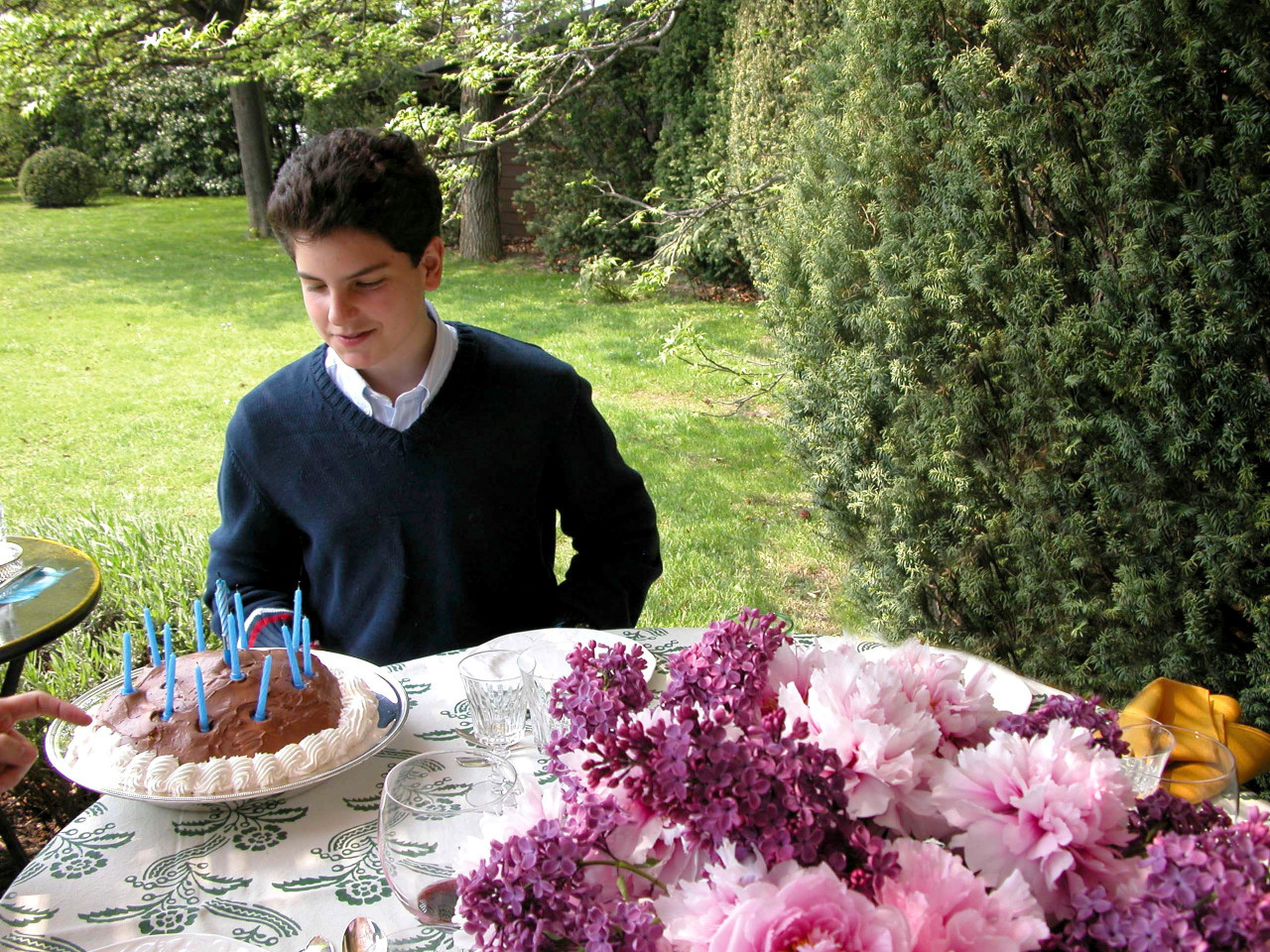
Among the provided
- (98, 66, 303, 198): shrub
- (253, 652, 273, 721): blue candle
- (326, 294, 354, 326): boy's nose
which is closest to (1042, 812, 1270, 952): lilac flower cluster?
(253, 652, 273, 721): blue candle

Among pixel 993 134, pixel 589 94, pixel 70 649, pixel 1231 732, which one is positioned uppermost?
pixel 589 94

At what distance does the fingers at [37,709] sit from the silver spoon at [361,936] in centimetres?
65

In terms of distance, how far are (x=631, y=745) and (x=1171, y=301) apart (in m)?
2.19

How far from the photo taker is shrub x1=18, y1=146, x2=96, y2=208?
17703 mm

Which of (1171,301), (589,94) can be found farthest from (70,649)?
(589,94)

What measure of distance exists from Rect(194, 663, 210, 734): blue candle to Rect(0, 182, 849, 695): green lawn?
2.55m

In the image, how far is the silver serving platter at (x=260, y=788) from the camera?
134cm

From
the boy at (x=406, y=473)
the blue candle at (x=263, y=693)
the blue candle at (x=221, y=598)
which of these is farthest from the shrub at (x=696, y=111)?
the blue candle at (x=263, y=693)

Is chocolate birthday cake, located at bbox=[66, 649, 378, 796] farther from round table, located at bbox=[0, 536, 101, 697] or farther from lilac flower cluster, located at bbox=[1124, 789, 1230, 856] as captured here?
lilac flower cluster, located at bbox=[1124, 789, 1230, 856]

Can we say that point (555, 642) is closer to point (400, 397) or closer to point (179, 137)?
point (400, 397)

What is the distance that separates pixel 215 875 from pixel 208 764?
17 centimetres

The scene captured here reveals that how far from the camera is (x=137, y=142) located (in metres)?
20.2

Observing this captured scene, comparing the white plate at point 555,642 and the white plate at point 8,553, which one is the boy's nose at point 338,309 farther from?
the white plate at point 8,553

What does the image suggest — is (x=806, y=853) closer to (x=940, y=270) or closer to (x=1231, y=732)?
(x=1231, y=732)
